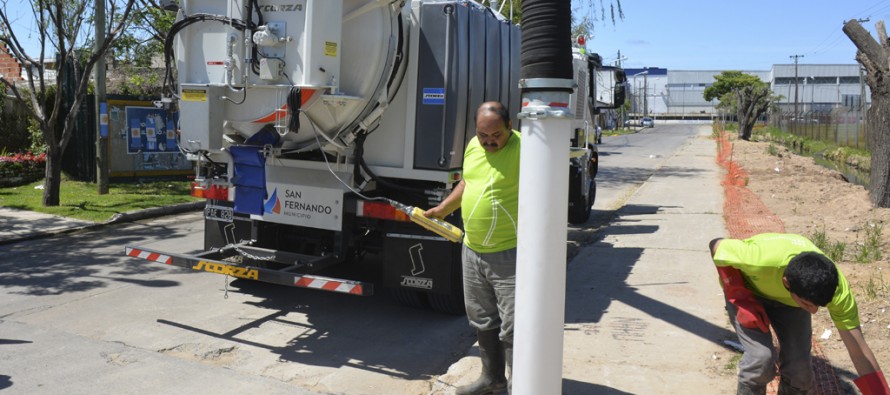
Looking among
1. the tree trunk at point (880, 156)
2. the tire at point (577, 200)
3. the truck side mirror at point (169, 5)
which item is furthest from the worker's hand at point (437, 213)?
the tree trunk at point (880, 156)

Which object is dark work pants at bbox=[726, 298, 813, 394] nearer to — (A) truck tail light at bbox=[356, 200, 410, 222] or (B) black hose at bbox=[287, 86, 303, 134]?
(A) truck tail light at bbox=[356, 200, 410, 222]

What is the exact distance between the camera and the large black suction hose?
3234mm

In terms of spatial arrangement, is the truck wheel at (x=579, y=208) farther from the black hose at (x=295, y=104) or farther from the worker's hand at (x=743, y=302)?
the worker's hand at (x=743, y=302)

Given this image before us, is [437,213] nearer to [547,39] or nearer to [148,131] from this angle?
[547,39]

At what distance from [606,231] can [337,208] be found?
604cm

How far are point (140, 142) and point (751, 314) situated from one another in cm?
1479

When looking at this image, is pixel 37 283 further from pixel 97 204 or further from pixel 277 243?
pixel 97 204

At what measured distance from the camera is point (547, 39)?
325 cm

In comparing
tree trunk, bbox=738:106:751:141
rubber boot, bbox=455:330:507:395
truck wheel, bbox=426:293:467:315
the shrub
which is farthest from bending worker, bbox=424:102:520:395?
tree trunk, bbox=738:106:751:141

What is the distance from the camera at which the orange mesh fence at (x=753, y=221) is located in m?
4.79

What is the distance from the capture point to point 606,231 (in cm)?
1115

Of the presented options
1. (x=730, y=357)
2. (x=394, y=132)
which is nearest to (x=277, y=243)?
(x=394, y=132)

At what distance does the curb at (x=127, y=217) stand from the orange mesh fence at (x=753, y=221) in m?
8.89

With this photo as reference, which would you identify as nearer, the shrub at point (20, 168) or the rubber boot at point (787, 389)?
the rubber boot at point (787, 389)
